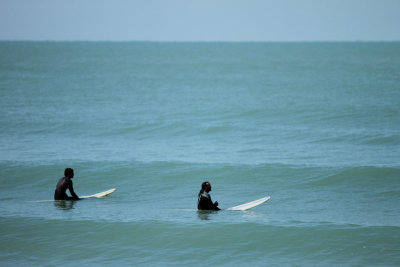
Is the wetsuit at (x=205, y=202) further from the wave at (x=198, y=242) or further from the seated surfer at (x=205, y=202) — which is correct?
the wave at (x=198, y=242)

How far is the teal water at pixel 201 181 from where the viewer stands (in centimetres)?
1208

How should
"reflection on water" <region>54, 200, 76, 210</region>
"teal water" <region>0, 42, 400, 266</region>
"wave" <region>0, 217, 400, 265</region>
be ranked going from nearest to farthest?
1. "wave" <region>0, 217, 400, 265</region>
2. "teal water" <region>0, 42, 400, 266</region>
3. "reflection on water" <region>54, 200, 76, 210</region>

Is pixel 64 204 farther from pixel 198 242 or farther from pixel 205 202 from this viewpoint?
pixel 198 242

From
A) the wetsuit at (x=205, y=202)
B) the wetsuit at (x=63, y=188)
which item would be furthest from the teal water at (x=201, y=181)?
the wetsuit at (x=63, y=188)

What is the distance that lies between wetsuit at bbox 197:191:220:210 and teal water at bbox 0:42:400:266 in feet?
0.63

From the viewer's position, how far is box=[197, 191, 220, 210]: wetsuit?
13867 mm

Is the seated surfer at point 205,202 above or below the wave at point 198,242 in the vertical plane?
above

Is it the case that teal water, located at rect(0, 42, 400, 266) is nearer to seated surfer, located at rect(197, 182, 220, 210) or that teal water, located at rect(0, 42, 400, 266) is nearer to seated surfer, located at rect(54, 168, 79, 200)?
seated surfer, located at rect(197, 182, 220, 210)

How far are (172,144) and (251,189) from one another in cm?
906

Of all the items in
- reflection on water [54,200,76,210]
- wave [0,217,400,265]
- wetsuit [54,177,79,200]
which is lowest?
wave [0,217,400,265]

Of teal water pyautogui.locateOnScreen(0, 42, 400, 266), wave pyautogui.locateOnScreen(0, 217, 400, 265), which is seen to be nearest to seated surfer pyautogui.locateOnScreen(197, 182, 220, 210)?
teal water pyautogui.locateOnScreen(0, 42, 400, 266)

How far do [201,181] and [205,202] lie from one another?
531 cm

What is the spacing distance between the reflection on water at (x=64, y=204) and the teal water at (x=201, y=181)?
0.08m

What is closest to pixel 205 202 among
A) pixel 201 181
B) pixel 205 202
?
pixel 205 202
